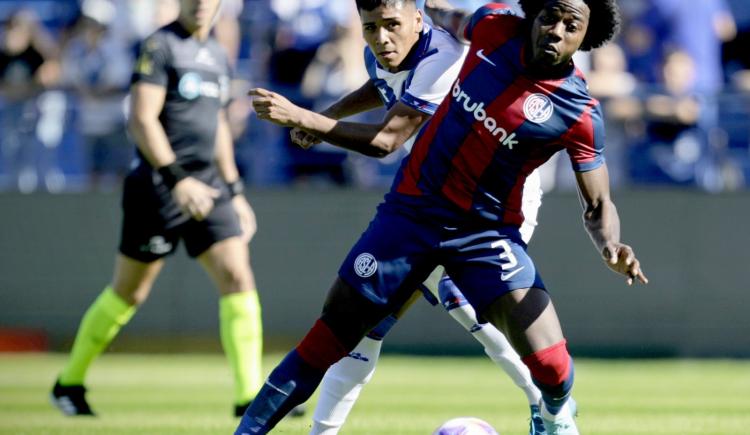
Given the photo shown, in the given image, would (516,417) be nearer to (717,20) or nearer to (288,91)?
(288,91)

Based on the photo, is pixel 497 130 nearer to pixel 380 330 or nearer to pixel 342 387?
pixel 380 330

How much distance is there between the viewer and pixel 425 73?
6.27 metres

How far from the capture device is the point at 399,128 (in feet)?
20.0

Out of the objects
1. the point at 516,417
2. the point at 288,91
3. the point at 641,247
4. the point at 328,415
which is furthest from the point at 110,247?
the point at 328,415

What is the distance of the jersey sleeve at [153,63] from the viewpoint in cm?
872

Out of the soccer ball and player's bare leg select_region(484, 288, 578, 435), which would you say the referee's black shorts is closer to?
the soccer ball

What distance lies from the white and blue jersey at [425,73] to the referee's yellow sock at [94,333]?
3.09m

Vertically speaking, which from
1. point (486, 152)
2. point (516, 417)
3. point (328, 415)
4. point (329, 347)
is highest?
point (486, 152)

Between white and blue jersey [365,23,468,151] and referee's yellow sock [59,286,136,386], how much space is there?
3.09 metres

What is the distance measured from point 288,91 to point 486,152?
861 cm

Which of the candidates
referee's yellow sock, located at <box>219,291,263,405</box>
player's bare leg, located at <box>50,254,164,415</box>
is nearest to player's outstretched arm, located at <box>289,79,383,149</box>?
A: referee's yellow sock, located at <box>219,291,263,405</box>

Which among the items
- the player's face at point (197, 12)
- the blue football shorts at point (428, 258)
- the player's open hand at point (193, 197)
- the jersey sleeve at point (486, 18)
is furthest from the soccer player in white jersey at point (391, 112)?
the player's face at point (197, 12)

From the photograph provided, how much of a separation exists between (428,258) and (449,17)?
1.33m

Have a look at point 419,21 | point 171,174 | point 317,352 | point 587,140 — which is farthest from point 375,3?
point 171,174
